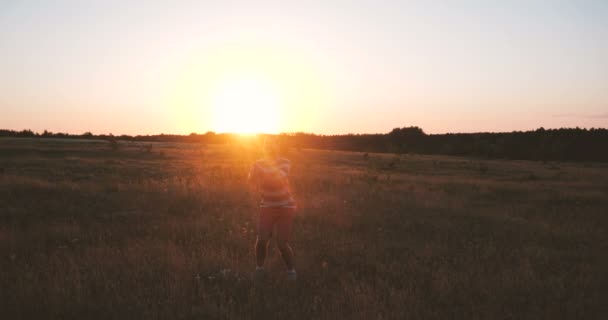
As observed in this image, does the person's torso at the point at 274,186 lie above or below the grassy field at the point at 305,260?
above

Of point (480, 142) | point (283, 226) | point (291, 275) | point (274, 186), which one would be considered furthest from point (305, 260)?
point (480, 142)

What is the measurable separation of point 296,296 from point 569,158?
7259 cm

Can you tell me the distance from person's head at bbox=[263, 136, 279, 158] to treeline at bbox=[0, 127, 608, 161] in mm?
44605

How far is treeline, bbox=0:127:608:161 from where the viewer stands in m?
64.7

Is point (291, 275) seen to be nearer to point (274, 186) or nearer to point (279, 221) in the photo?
point (279, 221)

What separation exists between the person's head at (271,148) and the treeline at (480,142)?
1756 inches

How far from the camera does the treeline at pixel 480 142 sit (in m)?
64.7

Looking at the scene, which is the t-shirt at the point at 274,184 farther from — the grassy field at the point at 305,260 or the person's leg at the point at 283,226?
the grassy field at the point at 305,260

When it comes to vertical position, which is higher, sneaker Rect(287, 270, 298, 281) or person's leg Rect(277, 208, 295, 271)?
person's leg Rect(277, 208, 295, 271)

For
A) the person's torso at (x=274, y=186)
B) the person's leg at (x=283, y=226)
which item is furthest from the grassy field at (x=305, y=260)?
the person's torso at (x=274, y=186)

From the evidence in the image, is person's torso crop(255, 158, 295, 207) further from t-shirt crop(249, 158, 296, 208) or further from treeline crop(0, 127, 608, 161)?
treeline crop(0, 127, 608, 161)

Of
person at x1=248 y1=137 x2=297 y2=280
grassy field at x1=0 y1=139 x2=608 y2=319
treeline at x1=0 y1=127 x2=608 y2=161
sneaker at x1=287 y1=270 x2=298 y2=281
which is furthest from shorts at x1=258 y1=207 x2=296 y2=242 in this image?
treeline at x1=0 y1=127 x2=608 y2=161

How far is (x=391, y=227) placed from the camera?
8906 millimetres

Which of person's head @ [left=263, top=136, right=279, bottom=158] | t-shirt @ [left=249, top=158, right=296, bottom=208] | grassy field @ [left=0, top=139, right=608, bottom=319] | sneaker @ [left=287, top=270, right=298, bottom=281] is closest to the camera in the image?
grassy field @ [left=0, top=139, right=608, bottom=319]
